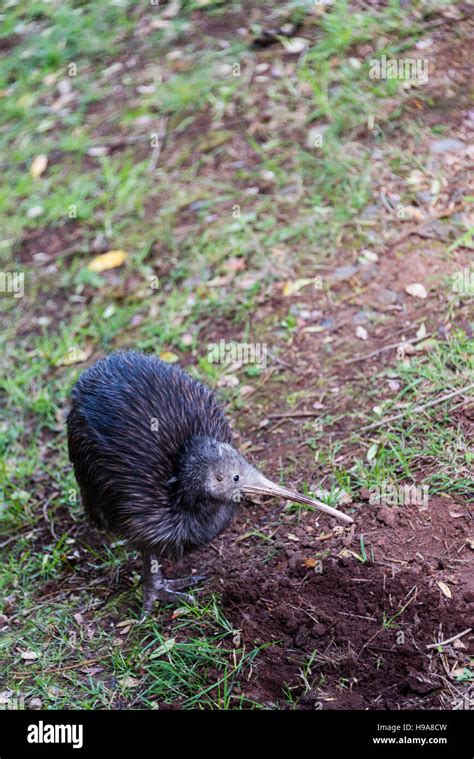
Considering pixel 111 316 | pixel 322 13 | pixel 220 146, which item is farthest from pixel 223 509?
pixel 322 13

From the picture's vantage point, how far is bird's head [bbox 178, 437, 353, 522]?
4.20 meters

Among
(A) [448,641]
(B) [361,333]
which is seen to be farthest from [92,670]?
(B) [361,333]

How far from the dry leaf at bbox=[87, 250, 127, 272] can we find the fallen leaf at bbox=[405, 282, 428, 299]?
2.21m

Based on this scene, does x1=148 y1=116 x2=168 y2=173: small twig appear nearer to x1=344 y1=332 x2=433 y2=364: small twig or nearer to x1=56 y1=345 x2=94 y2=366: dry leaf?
x1=56 y1=345 x2=94 y2=366: dry leaf

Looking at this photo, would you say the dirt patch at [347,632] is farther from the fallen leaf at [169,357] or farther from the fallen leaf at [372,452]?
the fallen leaf at [169,357]

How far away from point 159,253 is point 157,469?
2.58 meters

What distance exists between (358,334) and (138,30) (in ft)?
14.9

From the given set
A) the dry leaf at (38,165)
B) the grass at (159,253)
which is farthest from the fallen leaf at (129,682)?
the dry leaf at (38,165)

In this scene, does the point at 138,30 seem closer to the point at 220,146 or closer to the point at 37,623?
the point at 220,146

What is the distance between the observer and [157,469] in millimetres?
4262
